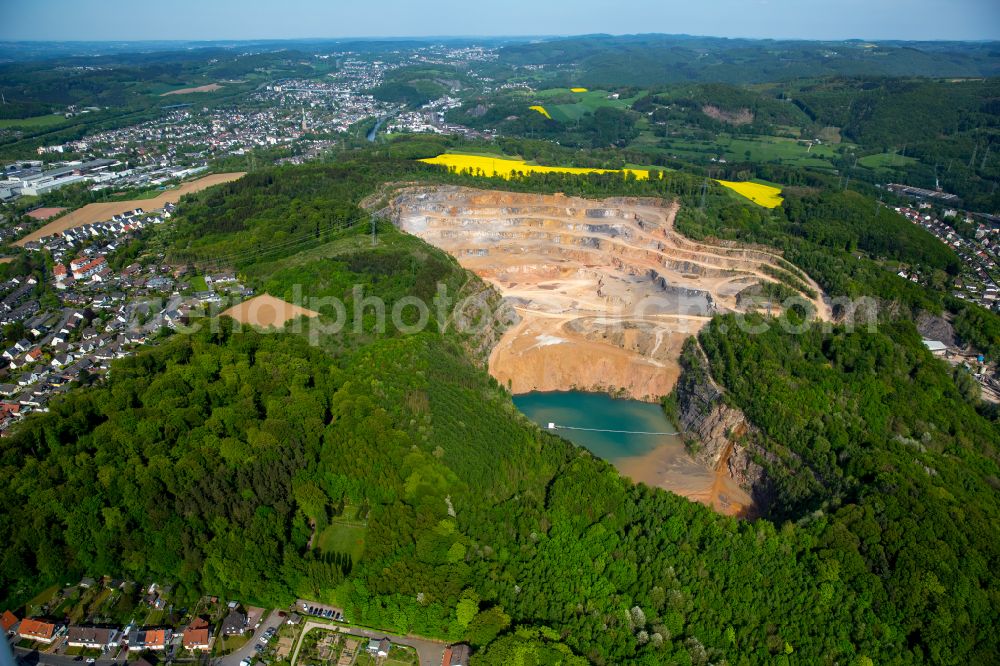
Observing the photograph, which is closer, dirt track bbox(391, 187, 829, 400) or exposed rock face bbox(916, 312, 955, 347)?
dirt track bbox(391, 187, 829, 400)

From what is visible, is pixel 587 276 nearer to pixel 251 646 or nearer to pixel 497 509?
pixel 497 509

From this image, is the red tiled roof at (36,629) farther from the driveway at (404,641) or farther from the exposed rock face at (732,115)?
the exposed rock face at (732,115)

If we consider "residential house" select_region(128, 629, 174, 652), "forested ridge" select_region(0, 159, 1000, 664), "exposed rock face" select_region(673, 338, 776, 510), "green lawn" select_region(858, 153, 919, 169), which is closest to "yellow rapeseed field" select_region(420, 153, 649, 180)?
"exposed rock face" select_region(673, 338, 776, 510)

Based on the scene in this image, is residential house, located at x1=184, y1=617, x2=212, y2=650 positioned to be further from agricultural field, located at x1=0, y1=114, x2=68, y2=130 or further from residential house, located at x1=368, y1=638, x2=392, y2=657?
agricultural field, located at x1=0, y1=114, x2=68, y2=130

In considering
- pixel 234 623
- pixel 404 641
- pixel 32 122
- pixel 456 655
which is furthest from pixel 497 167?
pixel 32 122

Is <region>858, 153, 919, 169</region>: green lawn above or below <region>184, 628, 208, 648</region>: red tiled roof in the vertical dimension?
above

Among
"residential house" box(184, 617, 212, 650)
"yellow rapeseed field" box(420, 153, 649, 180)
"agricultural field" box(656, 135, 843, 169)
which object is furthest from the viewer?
"agricultural field" box(656, 135, 843, 169)

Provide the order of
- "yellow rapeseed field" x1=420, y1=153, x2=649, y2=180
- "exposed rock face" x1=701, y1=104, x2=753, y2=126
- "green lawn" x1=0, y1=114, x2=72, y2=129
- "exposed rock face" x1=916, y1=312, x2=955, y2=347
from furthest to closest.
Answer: "exposed rock face" x1=701, y1=104, x2=753, y2=126
"green lawn" x1=0, y1=114, x2=72, y2=129
"yellow rapeseed field" x1=420, y1=153, x2=649, y2=180
"exposed rock face" x1=916, y1=312, x2=955, y2=347

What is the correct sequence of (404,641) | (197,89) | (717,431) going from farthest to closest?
1. (197,89)
2. (717,431)
3. (404,641)

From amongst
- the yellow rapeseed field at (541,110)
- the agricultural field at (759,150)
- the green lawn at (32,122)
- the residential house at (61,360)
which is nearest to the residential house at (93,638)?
the residential house at (61,360)
